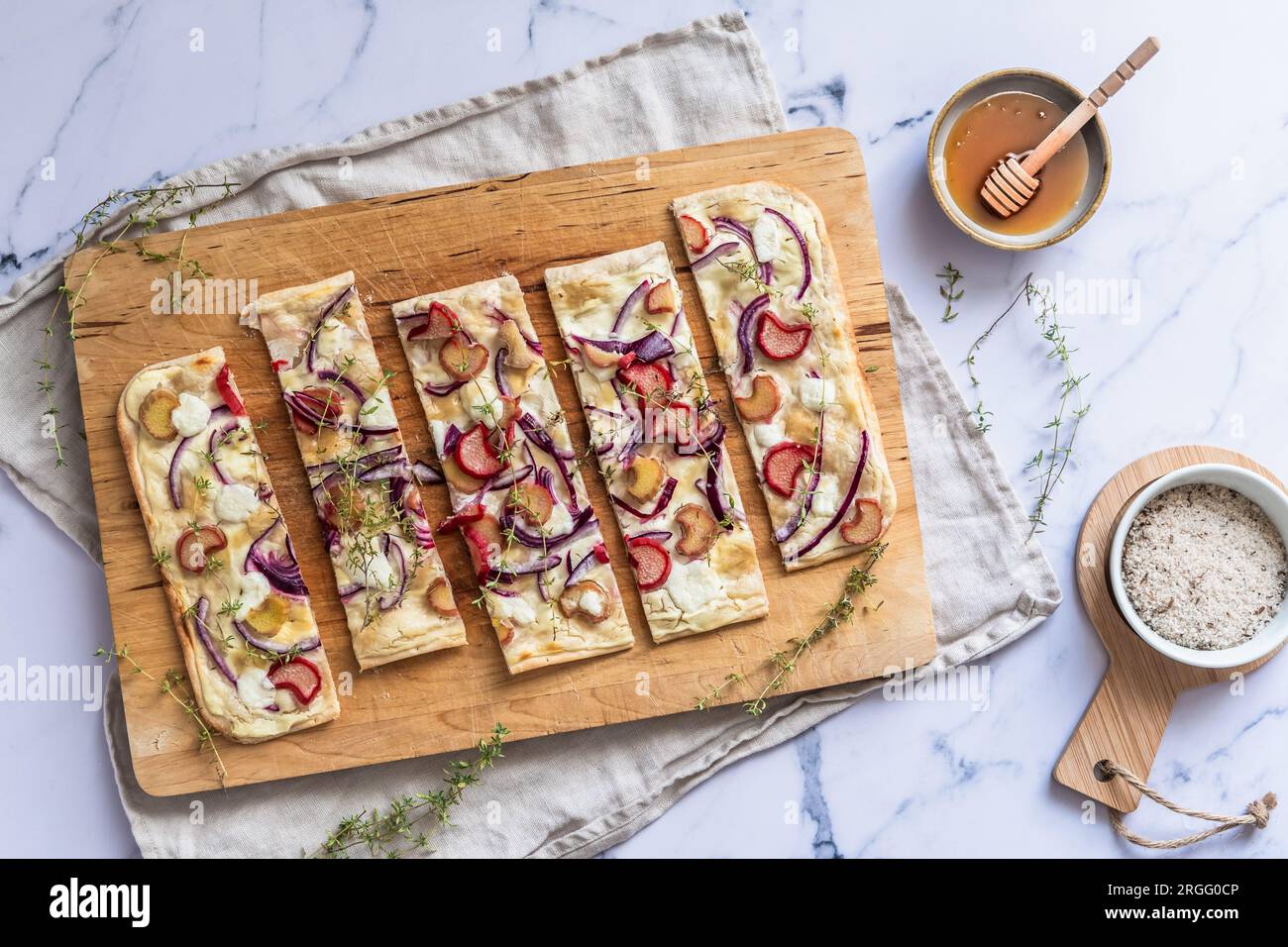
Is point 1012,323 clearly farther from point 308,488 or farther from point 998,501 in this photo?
point 308,488

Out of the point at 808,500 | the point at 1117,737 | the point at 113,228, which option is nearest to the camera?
the point at 808,500

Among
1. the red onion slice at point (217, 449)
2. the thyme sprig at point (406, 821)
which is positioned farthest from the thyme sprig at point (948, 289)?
the red onion slice at point (217, 449)

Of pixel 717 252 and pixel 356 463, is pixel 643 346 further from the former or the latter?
pixel 356 463

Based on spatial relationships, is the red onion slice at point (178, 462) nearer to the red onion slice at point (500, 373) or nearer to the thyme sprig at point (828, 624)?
the red onion slice at point (500, 373)

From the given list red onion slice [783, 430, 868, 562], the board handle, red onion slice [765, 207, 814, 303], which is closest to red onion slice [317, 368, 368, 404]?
red onion slice [765, 207, 814, 303]

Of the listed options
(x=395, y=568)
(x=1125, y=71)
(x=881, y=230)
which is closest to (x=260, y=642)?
(x=395, y=568)

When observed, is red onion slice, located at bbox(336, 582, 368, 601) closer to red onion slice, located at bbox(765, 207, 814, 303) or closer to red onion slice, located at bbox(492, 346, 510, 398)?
red onion slice, located at bbox(492, 346, 510, 398)
